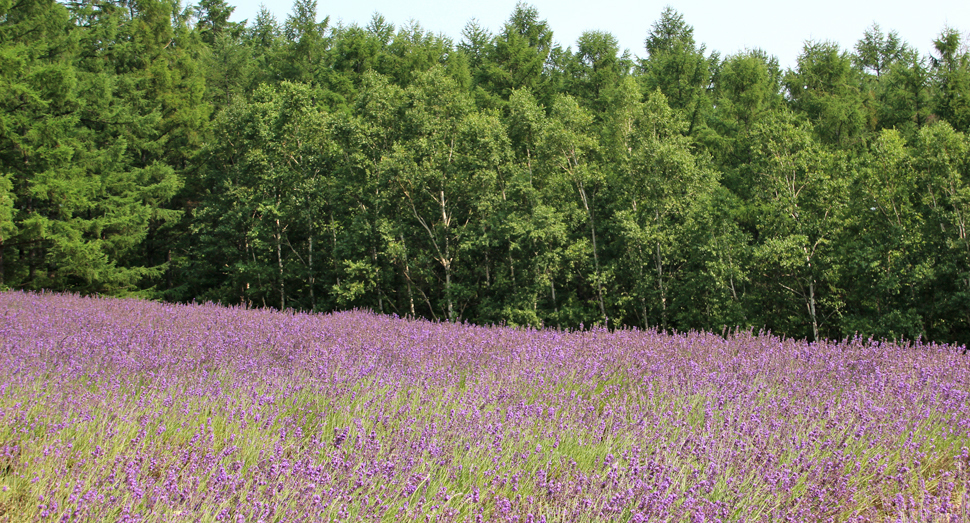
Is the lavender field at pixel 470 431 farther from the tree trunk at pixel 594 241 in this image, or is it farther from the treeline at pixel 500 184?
the tree trunk at pixel 594 241

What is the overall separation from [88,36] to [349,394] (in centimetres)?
3098

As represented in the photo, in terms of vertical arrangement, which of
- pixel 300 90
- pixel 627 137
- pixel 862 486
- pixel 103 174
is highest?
pixel 300 90

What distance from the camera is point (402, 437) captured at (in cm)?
349

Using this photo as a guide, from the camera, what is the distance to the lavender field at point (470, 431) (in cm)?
276

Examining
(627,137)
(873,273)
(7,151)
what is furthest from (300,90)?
(873,273)

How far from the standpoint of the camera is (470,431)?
363cm

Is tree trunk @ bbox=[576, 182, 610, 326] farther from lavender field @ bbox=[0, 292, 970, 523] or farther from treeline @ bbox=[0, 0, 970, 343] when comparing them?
lavender field @ bbox=[0, 292, 970, 523]

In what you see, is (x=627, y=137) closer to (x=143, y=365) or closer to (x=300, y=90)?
(x=300, y=90)

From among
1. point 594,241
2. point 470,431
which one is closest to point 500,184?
point 594,241

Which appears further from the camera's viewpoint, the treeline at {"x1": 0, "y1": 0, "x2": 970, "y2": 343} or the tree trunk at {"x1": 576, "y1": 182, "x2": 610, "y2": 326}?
the tree trunk at {"x1": 576, "y1": 182, "x2": 610, "y2": 326}

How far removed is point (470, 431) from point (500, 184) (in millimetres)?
18557

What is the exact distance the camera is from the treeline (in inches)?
664

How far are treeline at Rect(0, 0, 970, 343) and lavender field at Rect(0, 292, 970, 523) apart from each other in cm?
1155

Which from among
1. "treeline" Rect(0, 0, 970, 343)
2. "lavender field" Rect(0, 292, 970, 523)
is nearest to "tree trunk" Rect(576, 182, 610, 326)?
"treeline" Rect(0, 0, 970, 343)
